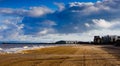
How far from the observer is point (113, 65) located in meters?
24.1

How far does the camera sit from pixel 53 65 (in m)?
23.8

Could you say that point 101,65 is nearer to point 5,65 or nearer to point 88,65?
point 88,65

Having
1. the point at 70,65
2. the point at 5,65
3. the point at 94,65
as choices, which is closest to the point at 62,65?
the point at 70,65

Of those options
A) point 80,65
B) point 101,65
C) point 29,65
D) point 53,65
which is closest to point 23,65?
point 29,65

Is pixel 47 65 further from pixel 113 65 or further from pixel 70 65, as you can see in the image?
pixel 113 65

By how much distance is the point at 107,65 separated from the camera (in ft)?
78.8

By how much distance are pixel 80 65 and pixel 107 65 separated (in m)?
2.04

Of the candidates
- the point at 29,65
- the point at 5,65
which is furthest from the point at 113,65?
A: the point at 5,65

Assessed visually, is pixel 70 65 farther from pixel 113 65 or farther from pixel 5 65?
pixel 5 65

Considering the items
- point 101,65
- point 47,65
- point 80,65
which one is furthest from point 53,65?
point 101,65

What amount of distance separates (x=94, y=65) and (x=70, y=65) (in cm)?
181

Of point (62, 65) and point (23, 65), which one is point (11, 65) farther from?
point (62, 65)

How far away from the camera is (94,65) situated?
2402cm

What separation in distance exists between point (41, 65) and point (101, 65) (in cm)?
449
